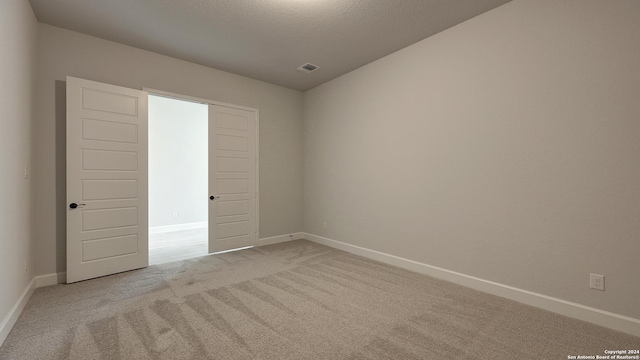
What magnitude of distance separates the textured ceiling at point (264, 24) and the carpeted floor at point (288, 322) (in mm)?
3047

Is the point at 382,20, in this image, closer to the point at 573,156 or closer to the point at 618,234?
the point at 573,156

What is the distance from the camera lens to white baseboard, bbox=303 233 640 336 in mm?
2174

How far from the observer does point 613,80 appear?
2.21m

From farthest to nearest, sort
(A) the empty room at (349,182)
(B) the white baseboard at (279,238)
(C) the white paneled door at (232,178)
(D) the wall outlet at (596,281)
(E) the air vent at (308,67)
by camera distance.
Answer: (B) the white baseboard at (279,238) < (C) the white paneled door at (232,178) < (E) the air vent at (308,67) < (D) the wall outlet at (596,281) < (A) the empty room at (349,182)

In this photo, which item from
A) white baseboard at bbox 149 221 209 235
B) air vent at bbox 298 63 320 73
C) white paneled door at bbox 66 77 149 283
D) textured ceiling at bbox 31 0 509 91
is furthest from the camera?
white baseboard at bbox 149 221 209 235

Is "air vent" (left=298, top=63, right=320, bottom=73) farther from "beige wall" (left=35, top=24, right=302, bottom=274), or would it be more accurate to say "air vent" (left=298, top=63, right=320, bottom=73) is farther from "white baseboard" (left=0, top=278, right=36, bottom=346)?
"white baseboard" (left=0, top=278, right=36, bottom=346)

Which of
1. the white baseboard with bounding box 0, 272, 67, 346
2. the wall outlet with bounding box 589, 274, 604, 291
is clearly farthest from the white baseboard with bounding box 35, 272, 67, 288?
the wall outlet with bounding box 589, 274, 604, 291

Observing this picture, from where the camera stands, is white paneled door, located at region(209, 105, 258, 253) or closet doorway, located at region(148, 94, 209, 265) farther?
closet doorway, located at region(148, 94, 209, 265)

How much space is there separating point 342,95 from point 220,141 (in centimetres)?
224

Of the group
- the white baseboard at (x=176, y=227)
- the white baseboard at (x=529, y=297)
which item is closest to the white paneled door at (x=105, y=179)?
the white baseboard at (x=176, y=227)

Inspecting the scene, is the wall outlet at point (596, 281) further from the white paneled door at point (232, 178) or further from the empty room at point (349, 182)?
the white paneled door at point (232, 178)

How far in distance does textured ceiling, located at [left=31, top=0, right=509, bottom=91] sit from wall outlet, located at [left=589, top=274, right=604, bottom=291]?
9.00 ft

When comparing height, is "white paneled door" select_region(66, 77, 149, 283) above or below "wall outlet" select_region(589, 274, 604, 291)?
above

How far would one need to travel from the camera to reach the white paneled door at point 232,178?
443 centimetres
